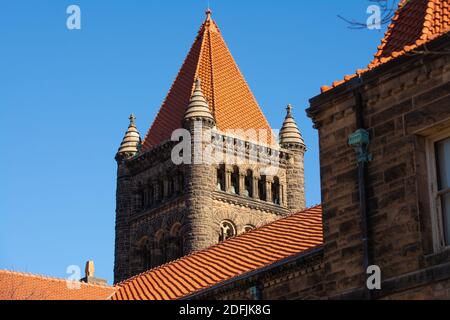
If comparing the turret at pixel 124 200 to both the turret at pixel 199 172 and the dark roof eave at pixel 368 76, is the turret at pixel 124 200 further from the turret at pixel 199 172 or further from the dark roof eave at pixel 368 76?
the dark roof eave at pixel 368 76

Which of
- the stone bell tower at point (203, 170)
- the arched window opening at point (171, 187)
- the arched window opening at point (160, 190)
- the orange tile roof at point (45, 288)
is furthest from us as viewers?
the arched window opening at point (160, 190)

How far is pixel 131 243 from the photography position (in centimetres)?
5803

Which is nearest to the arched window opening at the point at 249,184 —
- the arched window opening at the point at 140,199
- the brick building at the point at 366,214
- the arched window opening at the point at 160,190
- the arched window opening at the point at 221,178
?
the arched window opening at the point at 221,178

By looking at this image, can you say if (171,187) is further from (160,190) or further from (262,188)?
(262,188)

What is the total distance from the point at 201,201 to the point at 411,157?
40073 mm

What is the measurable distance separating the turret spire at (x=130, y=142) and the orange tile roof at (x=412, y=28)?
43.3 metres

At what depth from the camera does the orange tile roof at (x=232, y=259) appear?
24.5m

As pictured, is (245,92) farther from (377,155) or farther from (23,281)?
(377,155)

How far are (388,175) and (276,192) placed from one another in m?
43.4

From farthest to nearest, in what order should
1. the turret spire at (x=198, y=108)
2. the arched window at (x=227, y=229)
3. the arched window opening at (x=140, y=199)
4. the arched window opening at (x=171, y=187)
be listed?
the arched window opening at (x=140, y=199) < the arched window opening at (x=171, y=187) < the turret spire at (x=198, y=108) < the arched window at (x=227, y=229)

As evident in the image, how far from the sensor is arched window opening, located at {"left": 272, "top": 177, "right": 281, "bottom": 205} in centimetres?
5862

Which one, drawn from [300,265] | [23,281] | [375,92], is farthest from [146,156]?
[375,92]

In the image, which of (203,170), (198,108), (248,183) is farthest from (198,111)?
(248,183)

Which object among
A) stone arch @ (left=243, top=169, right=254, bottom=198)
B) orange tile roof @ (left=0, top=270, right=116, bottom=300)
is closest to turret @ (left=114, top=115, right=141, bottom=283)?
stone arch @ (left=243, top=169, right=254, bottom=198)
